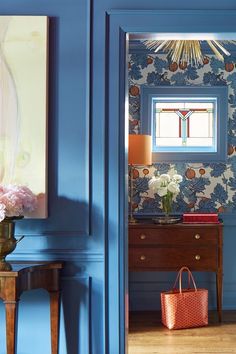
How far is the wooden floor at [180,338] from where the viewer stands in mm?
3384

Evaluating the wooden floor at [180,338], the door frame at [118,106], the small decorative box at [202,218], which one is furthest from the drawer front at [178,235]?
the door frame at [118,106]

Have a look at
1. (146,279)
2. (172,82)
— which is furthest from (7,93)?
(146,279)

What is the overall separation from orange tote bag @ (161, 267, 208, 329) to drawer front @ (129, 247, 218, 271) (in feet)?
0.35

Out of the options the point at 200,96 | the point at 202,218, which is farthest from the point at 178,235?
the point at 200,96

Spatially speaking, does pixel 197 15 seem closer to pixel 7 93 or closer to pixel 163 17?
pixel 163 17

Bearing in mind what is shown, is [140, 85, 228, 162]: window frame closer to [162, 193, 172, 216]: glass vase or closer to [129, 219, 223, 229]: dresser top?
[162, 193, 172, 216]: glass vase

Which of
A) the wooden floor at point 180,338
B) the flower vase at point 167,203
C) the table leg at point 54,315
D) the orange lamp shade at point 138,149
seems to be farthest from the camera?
the flower vase at point 167,203

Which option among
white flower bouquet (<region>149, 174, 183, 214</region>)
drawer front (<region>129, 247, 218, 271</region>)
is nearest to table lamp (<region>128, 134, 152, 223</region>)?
white flower bouquet (<region>149, 174, 183, 214</region>)

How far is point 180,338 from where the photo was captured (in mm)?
3633

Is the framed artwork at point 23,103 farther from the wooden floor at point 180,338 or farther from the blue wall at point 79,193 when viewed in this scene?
the wooden floor at point 180,338

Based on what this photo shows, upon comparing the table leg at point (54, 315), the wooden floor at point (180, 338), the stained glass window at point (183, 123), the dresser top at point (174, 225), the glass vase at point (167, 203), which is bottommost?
the wooden floor at point (180, 338)

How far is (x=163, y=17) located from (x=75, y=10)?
524mm

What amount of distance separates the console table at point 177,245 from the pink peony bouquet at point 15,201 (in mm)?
1666

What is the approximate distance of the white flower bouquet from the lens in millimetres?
4207
